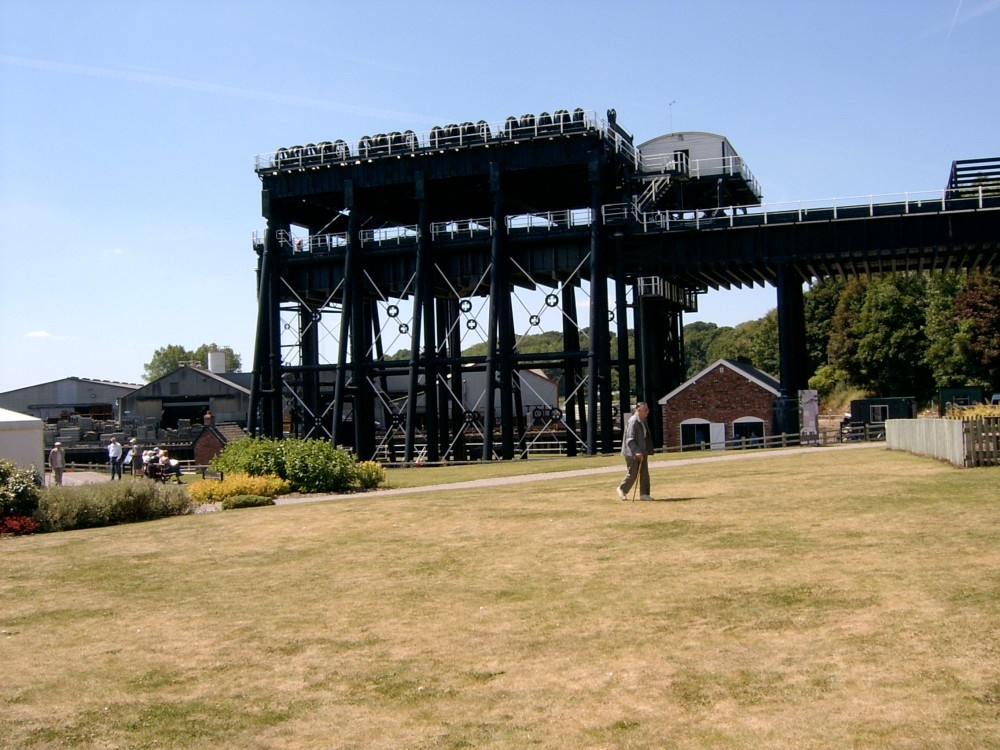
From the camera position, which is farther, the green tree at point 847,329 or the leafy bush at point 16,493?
the green tree at point 847,329

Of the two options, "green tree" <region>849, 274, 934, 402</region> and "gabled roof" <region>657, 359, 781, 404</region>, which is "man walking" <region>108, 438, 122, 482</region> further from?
"green tree" <region>849, 274, 934, 402</region>

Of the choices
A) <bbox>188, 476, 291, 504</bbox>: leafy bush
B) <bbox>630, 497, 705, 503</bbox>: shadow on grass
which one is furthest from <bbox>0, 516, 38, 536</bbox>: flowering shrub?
<bbox>630, 497, 705, 503</bbox>: shadow on grass

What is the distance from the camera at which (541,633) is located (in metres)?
10.9

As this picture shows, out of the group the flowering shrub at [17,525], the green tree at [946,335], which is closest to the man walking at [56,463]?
the flowering shrub at [17,525]

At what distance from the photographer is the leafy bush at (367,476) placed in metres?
31.7

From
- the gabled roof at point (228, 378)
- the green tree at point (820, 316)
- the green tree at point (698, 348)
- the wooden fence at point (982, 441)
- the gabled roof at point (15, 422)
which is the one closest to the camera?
the wooden fence at point (982, 441)

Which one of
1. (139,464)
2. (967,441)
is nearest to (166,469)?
(139,464)

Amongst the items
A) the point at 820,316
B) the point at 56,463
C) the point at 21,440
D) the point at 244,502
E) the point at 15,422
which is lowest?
the point at 244,502

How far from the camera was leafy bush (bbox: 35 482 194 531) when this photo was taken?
2341cm

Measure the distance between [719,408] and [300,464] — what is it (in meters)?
30.5

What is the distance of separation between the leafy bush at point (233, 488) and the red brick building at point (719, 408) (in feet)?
98.5

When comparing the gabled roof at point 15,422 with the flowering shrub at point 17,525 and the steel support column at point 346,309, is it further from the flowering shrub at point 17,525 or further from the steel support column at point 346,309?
the steel support column at point 346,309

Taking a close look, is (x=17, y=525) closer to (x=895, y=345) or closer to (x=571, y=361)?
(x=571, y=361)

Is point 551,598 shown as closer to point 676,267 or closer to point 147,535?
point 147,535
